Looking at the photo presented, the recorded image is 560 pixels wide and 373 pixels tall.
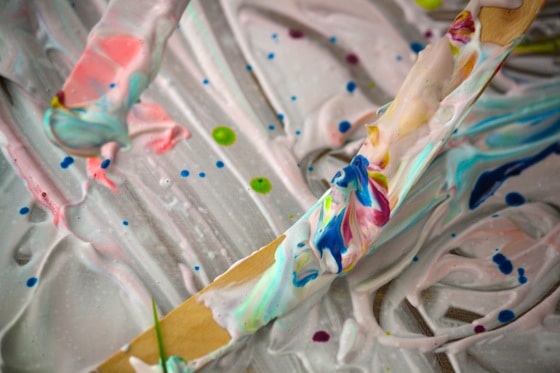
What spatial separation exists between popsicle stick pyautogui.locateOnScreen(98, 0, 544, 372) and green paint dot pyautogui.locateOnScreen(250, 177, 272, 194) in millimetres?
110

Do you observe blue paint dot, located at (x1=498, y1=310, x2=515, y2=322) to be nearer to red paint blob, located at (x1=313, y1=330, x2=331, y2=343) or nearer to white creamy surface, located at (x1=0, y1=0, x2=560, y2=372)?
white creamy surface, located at (x1=0, y1=0, x2=560, y2=372)

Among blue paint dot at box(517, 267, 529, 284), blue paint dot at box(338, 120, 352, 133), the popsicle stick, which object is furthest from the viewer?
blue paint dot at box(338, 120, 352, 133)

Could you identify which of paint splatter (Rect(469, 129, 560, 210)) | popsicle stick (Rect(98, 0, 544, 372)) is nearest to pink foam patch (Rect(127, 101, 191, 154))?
popsicle stick (Rect(98, 0, 544, 372))

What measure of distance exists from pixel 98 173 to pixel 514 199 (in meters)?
0.69

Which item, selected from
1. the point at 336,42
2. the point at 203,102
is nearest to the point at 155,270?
the point at 203,102

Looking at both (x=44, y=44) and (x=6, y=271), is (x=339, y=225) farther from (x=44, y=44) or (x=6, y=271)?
(x=44, y=44)

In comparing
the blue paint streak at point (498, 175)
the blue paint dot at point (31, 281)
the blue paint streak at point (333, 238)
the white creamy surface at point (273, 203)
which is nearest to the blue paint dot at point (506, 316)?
the white creamy surface at point (273, 203)

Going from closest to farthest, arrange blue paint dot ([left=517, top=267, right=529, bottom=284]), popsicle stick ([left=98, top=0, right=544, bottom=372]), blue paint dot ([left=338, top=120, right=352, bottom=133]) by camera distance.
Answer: popsicle stick ([left=98, top=0, right=544, bottom=372])
blue paint dot ([left=517, top=267, right=529, bottom=284])
blue paint dot ([left=338, top=120, right=352, bottom=133])

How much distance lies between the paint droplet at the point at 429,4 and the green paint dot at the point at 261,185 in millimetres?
475

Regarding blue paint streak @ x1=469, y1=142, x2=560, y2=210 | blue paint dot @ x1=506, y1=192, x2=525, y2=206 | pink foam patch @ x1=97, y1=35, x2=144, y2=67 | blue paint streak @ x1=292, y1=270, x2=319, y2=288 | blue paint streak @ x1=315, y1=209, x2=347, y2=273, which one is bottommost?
blue paint dot @ x1=506, y1=192, x2=525, y2=206

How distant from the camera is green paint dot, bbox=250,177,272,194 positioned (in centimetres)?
94

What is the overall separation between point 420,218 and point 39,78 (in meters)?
0.68

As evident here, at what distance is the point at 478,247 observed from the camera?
3.01 ft

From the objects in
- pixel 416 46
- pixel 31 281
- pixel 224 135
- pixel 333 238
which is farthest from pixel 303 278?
pixel 416 46
